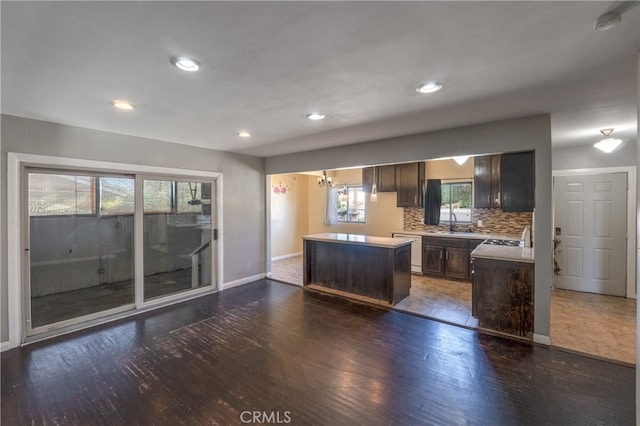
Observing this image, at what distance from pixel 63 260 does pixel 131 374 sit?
2122 mm

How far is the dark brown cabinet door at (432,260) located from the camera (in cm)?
581

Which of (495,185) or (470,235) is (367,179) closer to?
(470,235)

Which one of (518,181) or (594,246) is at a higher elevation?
(518,181)

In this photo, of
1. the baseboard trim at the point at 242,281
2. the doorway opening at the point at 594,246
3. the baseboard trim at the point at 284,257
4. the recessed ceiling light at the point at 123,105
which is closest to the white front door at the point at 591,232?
the doorway opening at the point at 594,246

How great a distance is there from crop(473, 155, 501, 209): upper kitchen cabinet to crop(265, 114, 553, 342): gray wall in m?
2.25

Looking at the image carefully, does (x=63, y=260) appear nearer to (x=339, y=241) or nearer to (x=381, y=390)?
(x=339, y=241)

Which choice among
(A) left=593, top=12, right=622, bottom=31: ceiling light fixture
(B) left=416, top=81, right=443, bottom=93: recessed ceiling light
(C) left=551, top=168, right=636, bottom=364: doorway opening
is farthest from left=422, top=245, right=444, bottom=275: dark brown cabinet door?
A: (A) left=593, top=12, right=622, bottom=31: ceiling light fixture

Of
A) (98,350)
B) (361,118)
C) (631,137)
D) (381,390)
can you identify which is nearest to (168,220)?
(98,350)

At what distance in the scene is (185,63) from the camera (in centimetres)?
191

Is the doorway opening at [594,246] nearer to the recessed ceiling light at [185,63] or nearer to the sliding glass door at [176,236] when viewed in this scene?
the recessed ceiling light at [185,63]

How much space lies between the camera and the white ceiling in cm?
142

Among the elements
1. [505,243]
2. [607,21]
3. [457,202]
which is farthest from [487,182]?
[607,21]

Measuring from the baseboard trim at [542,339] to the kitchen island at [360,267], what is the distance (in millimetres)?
1733

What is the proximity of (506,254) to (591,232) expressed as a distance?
2675 mm
